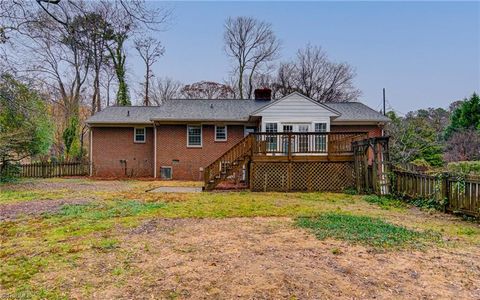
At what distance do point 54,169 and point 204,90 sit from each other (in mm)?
18650

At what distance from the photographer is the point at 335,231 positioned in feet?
18.5

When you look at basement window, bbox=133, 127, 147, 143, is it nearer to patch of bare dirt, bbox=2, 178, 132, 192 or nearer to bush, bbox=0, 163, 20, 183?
patch of bare dirt, bbox=2, 178, 132, 192

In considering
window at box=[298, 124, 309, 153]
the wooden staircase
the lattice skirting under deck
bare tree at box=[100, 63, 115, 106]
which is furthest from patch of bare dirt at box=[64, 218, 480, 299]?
bare tree at box=[100, 63, 115, 106]

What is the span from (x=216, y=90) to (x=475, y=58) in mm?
22673

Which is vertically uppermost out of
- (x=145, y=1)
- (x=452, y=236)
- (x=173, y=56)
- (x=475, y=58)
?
(x=173, y=56)

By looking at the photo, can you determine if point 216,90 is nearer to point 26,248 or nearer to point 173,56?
point 173,56

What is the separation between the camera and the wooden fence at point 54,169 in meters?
19.2

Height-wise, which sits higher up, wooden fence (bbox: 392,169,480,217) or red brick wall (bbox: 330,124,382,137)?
red brick wall (bbox: 330,124,382,137)

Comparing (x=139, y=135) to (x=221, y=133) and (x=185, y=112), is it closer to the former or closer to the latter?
(x=185, y=112)

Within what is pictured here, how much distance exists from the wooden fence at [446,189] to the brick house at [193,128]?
6.19 m

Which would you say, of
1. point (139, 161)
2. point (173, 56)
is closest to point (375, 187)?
point (139, 161)

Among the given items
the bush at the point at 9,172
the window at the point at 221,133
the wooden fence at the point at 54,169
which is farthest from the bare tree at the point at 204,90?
the bush at the point at 9,172

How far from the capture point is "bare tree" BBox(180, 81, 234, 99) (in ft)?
112

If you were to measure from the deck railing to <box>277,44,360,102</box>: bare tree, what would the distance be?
2125cm
